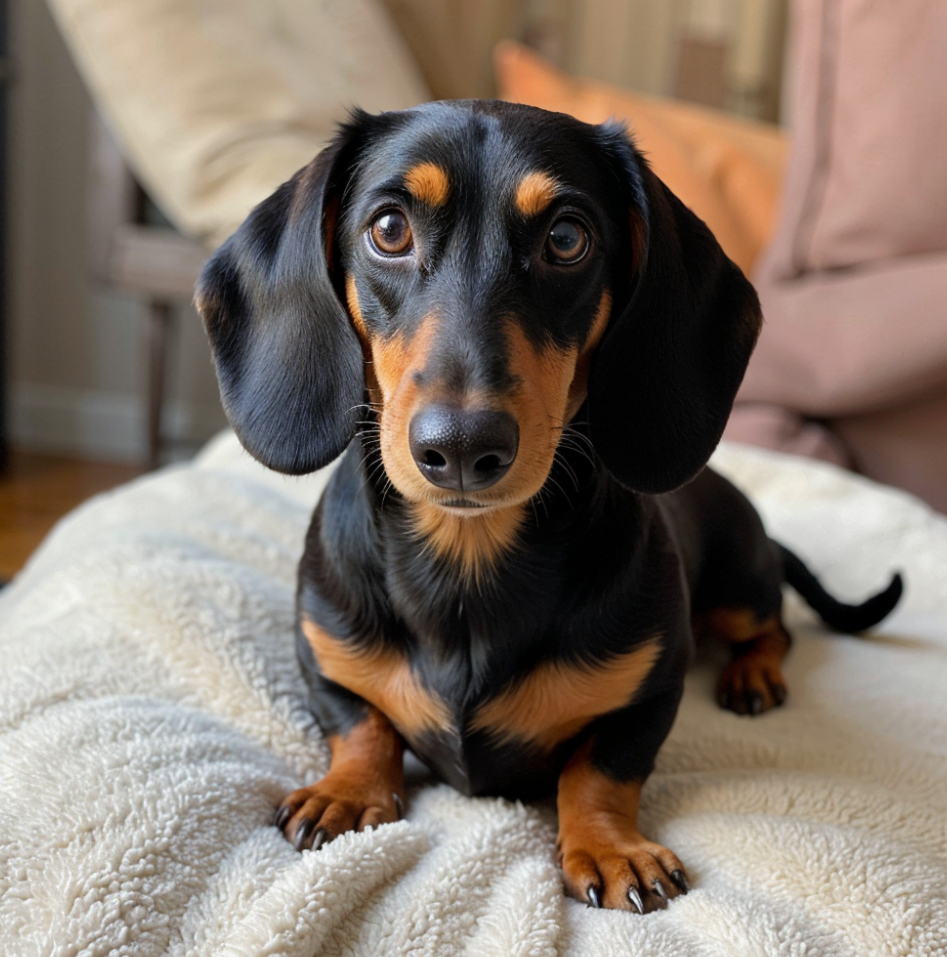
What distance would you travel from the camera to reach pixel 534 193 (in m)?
1.04

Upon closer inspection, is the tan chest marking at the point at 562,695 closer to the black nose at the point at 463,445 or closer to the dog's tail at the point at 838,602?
the black nose at the point at 463,445

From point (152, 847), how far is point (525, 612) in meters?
0.44

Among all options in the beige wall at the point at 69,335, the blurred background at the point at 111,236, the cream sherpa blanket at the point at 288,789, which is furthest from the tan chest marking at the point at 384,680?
the beige wall at the point at 69,335

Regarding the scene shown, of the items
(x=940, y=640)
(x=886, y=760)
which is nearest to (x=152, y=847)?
(x=886, y=760)

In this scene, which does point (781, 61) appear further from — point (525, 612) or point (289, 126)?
point (525, 612)

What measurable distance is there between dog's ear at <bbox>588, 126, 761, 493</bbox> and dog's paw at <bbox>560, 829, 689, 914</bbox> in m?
0.37

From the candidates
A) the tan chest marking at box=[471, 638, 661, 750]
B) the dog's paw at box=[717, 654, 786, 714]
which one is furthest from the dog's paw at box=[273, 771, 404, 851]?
the dog's paw at box=[717, 654, 786, 714]

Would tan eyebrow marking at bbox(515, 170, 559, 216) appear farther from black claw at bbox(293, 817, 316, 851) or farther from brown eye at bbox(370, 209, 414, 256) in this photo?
black claw at bbox(293, 817, 316, 851)

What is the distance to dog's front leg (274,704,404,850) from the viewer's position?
107 cm

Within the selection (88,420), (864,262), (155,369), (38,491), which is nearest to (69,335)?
(88,420)

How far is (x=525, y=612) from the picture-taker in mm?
1121

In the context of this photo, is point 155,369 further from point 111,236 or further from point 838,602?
point 838,602

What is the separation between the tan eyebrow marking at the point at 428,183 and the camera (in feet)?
3.42

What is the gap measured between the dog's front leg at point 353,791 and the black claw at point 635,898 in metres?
0.27
